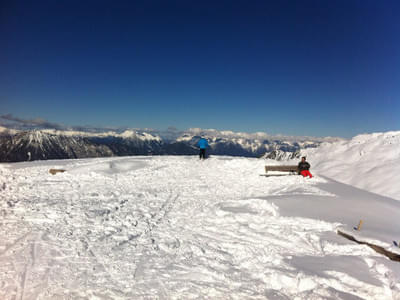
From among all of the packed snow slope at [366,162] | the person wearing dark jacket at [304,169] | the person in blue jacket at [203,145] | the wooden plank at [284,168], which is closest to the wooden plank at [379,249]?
the person wearing dark jacket at [304,169]

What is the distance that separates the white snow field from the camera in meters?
4.81

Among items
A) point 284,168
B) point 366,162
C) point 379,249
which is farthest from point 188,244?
point 366,162

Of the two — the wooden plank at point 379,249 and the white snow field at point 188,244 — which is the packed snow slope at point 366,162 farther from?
the wooden plank at point 379,249

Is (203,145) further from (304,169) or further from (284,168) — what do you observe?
(304,169)

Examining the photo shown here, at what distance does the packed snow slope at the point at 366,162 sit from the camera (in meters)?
20.0

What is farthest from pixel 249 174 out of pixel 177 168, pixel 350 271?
pixel 350 271

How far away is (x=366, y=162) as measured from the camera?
962 inches

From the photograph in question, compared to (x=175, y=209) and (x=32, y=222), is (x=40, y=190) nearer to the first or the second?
(x=32, y=222)

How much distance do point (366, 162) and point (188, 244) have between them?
25246 millimetres

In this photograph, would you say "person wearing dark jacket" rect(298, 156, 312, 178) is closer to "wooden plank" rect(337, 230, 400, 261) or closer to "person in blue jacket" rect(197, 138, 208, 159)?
"wooden plank" rect(337, 230, 400, 261)

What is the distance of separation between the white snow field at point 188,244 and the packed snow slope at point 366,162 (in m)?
9.23

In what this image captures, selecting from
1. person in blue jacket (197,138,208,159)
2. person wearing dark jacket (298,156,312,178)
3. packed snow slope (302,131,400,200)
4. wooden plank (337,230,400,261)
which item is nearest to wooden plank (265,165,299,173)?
person wearing dark jacket (298,156,312,178)

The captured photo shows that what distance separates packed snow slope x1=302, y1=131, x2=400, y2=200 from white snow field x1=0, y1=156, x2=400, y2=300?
30.3 ft

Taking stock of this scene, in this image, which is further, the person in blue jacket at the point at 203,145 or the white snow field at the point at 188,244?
the person in blue jacket at the point at 203,145
